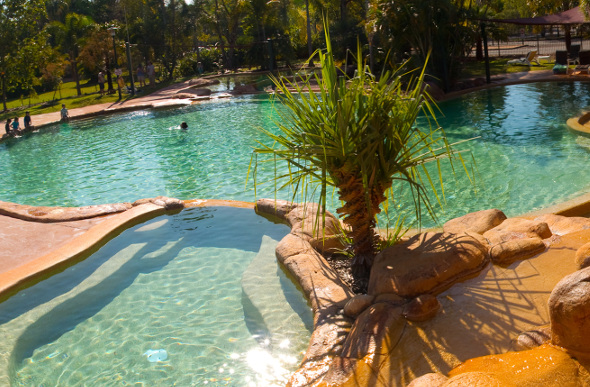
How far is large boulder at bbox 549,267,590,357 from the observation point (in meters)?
3.19

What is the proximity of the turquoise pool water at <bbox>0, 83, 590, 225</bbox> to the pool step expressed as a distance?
6.76 feet

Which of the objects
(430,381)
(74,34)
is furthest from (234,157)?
(74,34)

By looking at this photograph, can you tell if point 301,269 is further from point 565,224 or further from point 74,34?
point 74,34

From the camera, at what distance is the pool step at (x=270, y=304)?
17.0ft

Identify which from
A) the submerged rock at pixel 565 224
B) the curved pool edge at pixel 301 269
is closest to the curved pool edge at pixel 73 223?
the curved pool edge at pixel 301 269

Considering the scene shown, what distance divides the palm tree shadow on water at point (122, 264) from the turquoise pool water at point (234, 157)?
53.1 inches

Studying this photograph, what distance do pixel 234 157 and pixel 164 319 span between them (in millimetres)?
7817

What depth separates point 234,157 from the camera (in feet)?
43.1

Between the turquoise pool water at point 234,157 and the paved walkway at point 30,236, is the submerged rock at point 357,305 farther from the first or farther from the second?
the paved walkway at point 30,236

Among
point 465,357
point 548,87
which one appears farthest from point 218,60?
point 465,357

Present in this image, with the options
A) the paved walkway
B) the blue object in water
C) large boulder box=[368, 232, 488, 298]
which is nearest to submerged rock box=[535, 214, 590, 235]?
large boulder box=[368, 232, 488, 298]

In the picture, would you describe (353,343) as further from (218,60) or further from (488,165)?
(218,60)

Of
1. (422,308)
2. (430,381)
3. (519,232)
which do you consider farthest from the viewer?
(519,232)

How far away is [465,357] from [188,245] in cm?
481
